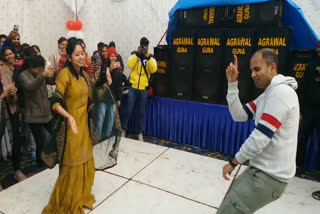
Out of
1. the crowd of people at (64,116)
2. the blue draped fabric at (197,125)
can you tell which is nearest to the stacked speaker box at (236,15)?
the blue draped fabric at (197,125)

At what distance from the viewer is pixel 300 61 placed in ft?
9.59

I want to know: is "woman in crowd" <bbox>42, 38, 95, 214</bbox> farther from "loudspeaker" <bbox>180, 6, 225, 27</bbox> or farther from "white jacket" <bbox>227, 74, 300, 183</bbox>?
"loudspeaker" <bbox>180, 6, 225, 27</bbox>

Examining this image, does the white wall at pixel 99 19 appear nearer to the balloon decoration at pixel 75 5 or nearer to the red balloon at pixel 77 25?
the balloon decoration at pixel 75 5

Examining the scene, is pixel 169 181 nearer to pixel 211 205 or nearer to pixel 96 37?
pixel 211 205

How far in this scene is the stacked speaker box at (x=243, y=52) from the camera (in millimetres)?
3084

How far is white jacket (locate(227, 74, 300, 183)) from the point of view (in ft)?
3.95

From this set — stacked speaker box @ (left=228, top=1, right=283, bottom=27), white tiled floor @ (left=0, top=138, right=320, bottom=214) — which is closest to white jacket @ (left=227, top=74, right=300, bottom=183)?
white tiled floor @ (left=0, top=138, right=320, bottom=214)

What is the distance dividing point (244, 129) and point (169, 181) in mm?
1285

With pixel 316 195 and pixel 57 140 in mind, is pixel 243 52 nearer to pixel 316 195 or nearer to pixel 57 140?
pixel 316 195

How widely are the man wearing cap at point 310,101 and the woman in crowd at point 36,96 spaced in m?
2.76

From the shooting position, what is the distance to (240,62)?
321 cm

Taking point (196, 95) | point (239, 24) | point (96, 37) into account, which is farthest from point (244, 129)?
point (96, 37)

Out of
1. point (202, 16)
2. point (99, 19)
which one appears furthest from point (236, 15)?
point (99, 19)

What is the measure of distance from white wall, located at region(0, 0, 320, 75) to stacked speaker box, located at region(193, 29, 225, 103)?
226 centimetres
